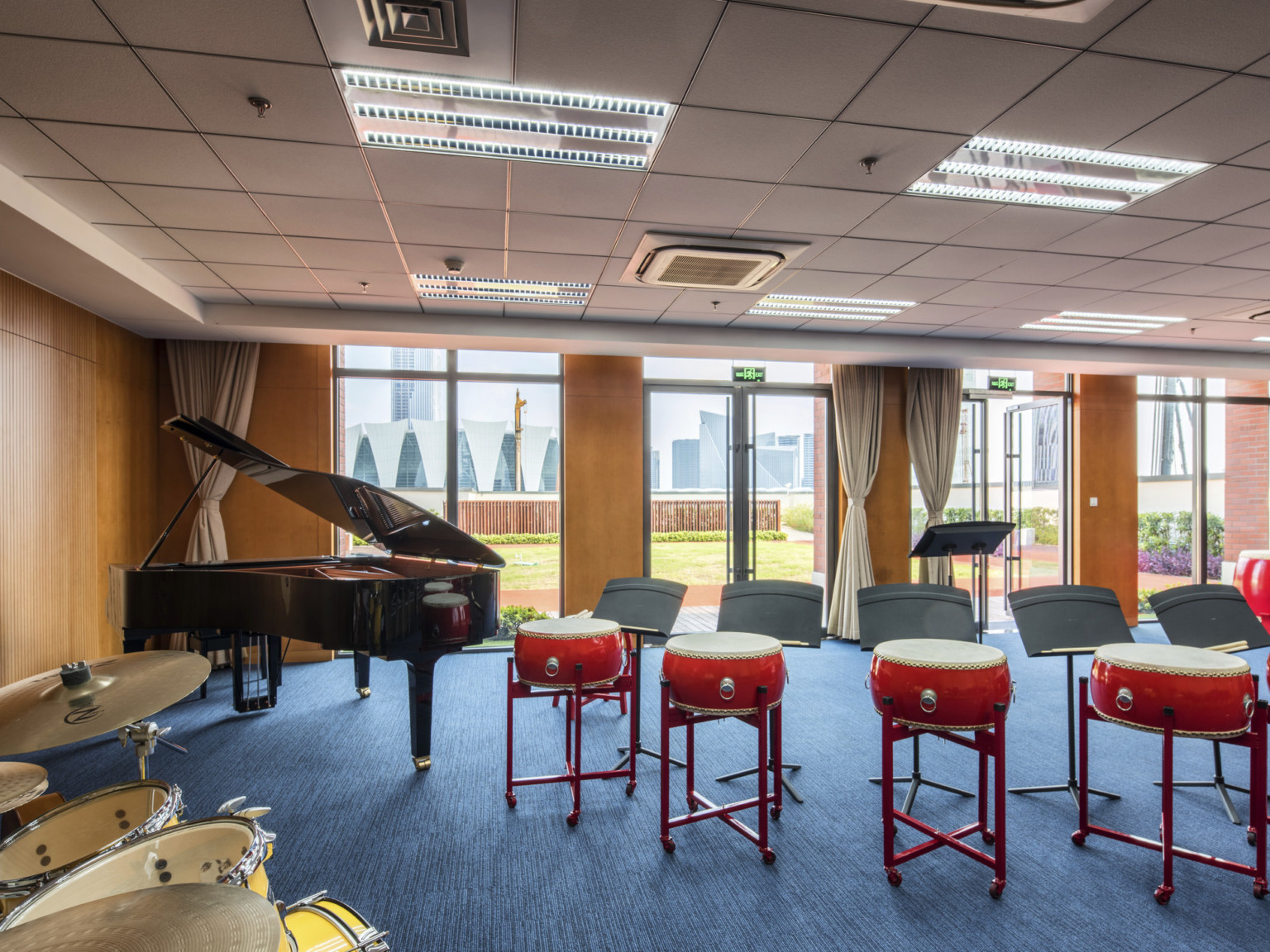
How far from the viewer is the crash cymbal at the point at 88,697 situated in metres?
1.66

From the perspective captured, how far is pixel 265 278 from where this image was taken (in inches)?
166

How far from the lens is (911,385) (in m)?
6.76

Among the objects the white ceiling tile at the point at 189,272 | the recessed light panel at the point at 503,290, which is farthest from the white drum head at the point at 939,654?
the white ceiling tile at the point at 189,272

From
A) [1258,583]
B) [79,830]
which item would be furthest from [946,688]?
[1258,583]

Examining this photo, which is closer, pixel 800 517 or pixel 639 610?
pixel 639 610

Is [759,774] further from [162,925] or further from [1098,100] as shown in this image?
[1098,100]

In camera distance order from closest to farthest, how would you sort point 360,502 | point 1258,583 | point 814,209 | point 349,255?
point 814,209 < point 360,502 < point 349,255 < point 1258,583

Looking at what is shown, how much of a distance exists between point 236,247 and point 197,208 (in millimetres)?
504

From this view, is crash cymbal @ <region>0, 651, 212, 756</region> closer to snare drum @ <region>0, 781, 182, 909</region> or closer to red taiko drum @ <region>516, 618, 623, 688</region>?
snare drum @ <region>0, 781, 182, 909</region>

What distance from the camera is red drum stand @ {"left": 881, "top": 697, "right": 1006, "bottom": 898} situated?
89.9 inches

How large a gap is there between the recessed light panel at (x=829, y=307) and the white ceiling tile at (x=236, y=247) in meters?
3.12

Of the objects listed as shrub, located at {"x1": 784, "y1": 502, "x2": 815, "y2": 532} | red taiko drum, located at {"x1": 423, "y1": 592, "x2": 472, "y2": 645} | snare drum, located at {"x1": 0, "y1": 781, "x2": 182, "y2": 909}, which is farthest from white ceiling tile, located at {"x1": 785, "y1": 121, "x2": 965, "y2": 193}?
shrub, located at {"x1": 784, "y1": 502, "x2": 815, "y2": 532}

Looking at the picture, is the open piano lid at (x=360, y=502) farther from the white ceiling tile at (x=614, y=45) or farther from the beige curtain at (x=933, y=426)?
the beige curtain at (x=933, y=426)

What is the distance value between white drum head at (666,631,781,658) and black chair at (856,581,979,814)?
1.83ft
